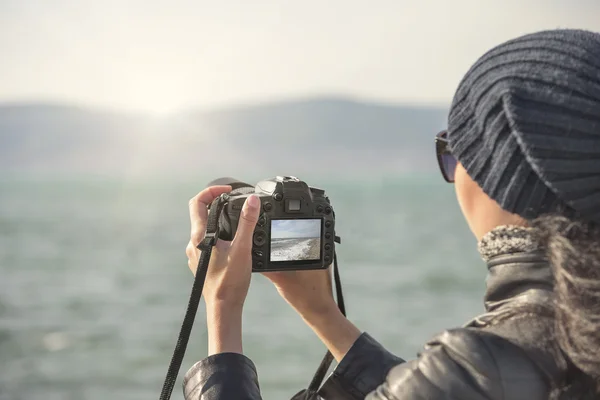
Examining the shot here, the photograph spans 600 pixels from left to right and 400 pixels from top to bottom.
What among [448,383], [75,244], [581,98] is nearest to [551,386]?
[448,383]

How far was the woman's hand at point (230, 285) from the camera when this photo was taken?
127 cm

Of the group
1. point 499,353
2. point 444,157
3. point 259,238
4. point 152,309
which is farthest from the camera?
point 152,309

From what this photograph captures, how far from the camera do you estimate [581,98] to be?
100cm

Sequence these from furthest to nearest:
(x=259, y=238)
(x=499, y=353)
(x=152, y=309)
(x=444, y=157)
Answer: (x=152, y=309) → (x=259, y=238) → (x=444, y=157) → (x=499, y=353)

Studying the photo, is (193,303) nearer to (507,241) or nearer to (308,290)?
(308,290)

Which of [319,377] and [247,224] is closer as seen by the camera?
[247,224]

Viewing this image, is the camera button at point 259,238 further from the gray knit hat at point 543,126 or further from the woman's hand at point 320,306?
the gray knit hat at point 543,126

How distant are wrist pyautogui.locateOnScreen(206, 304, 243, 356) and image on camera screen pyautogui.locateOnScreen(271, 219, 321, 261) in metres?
0.23

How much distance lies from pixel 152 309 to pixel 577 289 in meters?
11.1

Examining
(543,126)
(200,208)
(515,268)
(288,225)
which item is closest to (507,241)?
(515,268)

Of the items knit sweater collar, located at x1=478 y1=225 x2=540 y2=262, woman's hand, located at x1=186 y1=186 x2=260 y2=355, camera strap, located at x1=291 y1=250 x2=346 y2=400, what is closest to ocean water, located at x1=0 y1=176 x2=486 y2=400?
camera strap, located at x1=291 y1=250 x2=346 y2=400

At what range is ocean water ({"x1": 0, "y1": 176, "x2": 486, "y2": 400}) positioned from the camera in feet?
26.5

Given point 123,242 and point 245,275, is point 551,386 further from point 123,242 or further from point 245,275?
point 123,242

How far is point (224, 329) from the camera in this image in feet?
4.16
